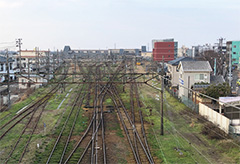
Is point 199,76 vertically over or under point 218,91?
over

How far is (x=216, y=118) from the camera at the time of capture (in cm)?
1210

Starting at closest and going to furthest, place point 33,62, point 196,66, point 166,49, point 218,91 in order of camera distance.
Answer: point 218,91 < point 196,66 < point 33,62 < point 166,49

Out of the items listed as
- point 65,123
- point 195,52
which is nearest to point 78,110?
point 65,123

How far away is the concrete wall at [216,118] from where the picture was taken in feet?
36.1

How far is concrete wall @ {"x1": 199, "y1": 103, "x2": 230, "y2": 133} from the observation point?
1101cm

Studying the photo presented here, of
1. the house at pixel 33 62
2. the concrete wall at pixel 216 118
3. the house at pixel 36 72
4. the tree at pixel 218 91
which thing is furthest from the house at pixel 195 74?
the house at pixel 33 62

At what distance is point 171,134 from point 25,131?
6.59 m

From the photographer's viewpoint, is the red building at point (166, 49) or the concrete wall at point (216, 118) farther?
the red building at point (166, 49)

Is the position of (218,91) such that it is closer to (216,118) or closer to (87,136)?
(216,118)

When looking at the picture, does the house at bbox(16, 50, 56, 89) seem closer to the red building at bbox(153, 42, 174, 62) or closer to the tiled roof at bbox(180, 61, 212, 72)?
the tiled roof at bbox(180, 61, 212, 72)

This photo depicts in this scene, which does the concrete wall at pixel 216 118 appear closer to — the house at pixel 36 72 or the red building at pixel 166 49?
the house at pixel 36 72

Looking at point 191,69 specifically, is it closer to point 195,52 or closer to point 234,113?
point 234,113

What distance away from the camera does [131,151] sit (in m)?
9.27

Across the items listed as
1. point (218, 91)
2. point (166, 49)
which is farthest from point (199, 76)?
point (166, 49)
